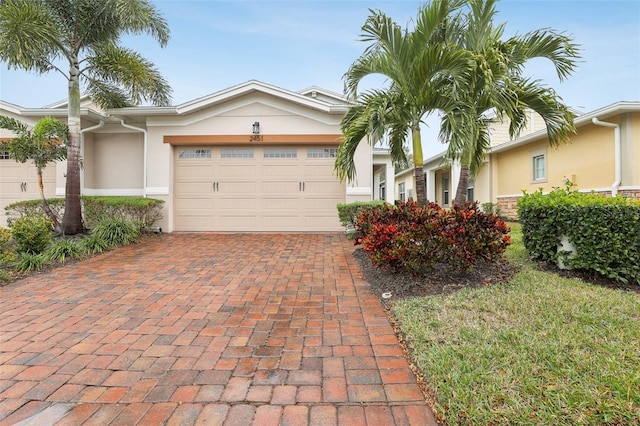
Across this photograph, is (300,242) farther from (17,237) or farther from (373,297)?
(17,237)

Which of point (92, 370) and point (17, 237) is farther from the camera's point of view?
point (17, 237)

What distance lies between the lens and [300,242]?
7867mm

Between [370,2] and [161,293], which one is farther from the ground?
[370,2]

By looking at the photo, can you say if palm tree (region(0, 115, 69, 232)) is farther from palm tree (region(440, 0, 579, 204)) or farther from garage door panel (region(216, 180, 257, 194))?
palm tree (region(440, 0, 579, 204))

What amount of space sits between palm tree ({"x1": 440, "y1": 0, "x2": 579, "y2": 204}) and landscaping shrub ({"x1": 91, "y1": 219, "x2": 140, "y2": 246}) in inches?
297

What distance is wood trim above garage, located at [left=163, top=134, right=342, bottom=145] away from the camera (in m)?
9.23

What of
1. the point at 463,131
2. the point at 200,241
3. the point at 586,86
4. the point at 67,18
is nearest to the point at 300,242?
the point at 200,241

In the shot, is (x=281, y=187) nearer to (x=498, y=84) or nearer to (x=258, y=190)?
(x=258, y=190)

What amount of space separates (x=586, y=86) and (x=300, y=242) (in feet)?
38.3

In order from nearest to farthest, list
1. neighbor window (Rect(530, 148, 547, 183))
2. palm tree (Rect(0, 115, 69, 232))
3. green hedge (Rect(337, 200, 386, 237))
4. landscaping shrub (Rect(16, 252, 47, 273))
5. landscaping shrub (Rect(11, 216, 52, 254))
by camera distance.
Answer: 1. landscaping shrub (Rect(16, 252, 47, 273))
2. landscaping shrub (Rect(11, 216, 52, 254))
3. palm tree (Rect(0, 115, 69, 232))
4. green hedge (Rect(337, 200, 386, 237))
5. neighbor window (Rect(530, 148, 547, 183))

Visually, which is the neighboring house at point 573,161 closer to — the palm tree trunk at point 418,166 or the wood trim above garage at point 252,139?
the palm tree trunk at point 418,166

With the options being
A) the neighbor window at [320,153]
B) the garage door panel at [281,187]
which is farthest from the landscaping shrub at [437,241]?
the neighbor window at [320,153]

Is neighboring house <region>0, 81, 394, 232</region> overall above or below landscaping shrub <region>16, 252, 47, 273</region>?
above

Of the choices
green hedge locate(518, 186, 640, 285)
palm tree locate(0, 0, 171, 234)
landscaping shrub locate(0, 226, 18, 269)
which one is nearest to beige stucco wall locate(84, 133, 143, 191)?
palm tree locate(0, 0, 171, 234)
